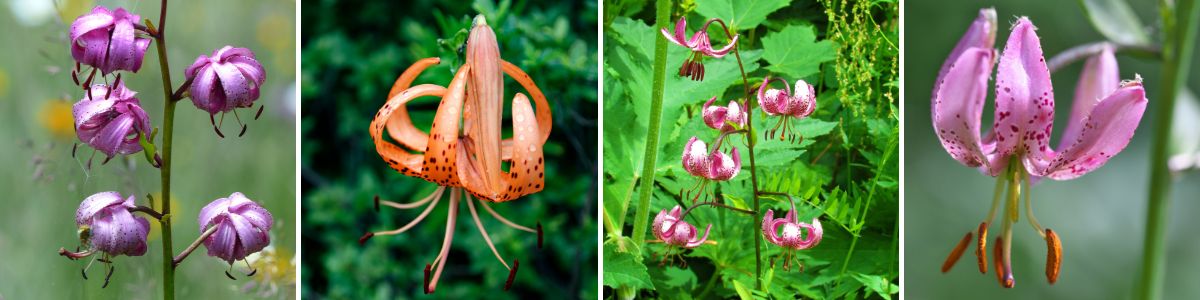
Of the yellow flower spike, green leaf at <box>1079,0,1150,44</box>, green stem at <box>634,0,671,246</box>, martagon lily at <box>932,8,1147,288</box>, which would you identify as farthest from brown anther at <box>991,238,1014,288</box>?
the yellow flower spike

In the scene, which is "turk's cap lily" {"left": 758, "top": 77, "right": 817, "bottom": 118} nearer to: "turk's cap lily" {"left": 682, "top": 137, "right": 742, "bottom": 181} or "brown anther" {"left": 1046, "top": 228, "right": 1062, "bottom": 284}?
"turk's cap lily" {"left": 682, "top": 137, "right": 742, "bottom": 181}

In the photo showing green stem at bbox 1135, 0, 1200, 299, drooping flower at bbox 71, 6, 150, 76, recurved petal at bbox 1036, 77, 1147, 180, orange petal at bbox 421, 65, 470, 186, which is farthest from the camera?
orange petal at bbox 421, 65, 470, 186

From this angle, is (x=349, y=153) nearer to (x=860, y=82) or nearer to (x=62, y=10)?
(x=62, y=10)

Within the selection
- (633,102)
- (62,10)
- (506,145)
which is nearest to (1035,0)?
(633,102)

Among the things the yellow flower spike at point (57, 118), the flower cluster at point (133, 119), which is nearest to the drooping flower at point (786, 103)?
the flower cluster at point (133, 119)

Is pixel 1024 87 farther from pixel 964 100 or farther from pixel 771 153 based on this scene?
pixel 771 153

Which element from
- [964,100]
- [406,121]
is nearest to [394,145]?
[406,121]
